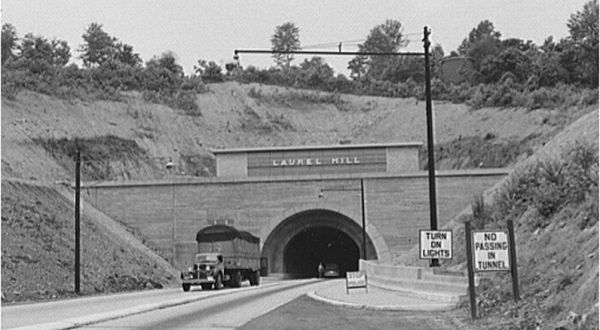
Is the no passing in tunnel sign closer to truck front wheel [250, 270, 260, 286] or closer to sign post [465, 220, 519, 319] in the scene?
sign post [465, 220, 519, 319]

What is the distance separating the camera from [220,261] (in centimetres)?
4512

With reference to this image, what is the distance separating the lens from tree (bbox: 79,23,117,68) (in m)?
151

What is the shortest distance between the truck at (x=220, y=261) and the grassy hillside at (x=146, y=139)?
4.55 metres

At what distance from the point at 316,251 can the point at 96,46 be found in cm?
7816

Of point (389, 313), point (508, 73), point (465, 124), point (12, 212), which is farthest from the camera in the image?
point (508, 73)

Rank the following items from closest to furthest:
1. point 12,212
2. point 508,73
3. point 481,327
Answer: point 481,327, point 12,212, point 508,73

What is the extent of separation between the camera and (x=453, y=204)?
62875 mm

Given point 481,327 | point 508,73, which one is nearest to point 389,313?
point 481,327

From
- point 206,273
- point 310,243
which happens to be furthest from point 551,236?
point 310,243

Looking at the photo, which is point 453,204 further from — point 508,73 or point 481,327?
point 508,73

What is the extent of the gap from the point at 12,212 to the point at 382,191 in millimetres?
27905

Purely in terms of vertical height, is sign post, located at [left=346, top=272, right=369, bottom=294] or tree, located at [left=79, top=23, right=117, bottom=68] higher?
tree, located at [left=79, top=23, right=117, bottom=68]

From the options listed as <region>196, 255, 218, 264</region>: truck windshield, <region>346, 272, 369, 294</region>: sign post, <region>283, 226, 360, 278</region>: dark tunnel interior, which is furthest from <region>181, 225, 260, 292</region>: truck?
<region>283, 226, 360, 278</region>: dark tunnel interior

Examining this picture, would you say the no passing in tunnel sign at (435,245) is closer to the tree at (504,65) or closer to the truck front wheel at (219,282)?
the truck front wheel at (219,282)
